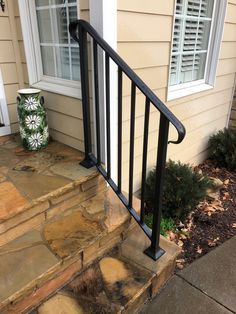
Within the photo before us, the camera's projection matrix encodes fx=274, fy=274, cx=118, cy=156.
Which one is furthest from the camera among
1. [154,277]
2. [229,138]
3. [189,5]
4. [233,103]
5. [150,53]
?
[233,103]

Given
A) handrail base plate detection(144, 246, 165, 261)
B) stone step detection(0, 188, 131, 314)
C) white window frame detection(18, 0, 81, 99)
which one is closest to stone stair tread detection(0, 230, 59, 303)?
stone step detection(0, 188, 131, 314)

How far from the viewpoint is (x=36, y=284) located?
1325mm

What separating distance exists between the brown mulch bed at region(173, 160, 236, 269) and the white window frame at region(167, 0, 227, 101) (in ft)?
3.69

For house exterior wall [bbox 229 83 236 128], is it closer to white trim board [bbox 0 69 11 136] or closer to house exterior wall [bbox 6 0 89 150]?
house exterior wall [bbox 6 0 89 150]

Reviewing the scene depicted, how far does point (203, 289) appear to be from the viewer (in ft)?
5.69

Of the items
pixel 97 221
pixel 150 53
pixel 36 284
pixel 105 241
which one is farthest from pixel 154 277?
pixel 150 53

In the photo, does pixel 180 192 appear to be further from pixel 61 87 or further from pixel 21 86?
pixel 21 86

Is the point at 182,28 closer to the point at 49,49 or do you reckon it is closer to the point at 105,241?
the point at 49,49

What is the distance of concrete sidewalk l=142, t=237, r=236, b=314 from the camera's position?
1.60 metres

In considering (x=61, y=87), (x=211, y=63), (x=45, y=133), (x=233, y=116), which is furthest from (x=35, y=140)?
(x=233, y=116)

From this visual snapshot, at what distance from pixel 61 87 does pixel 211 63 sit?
6.00 ft

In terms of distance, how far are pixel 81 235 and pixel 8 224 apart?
0.41 m

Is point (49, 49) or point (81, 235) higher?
point (49, 49)

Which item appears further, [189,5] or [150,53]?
[189,5]
